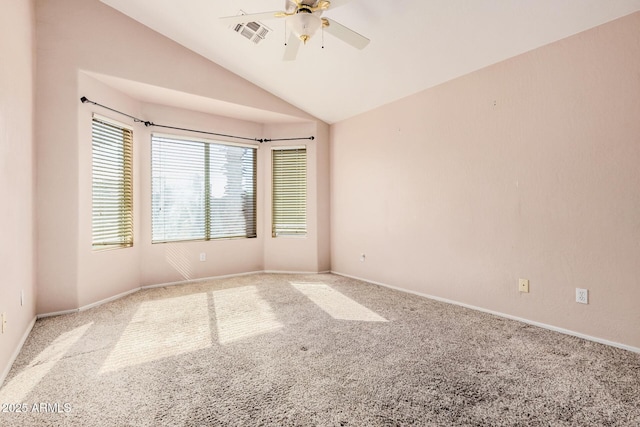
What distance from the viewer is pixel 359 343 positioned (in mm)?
2391

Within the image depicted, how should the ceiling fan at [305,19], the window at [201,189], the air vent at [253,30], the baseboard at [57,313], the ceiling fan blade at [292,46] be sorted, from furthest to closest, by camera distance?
the window at [201,189] → the air vent at [253,30] → the baseboard at [57,313] → the ceiling fan blade at [292,46] → the ceiling fan at [305,19]

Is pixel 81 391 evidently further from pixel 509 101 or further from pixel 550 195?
pixel 509 101

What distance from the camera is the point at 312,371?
77.5 inches

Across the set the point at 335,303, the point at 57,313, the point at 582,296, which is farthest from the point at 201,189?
the point at 582,296

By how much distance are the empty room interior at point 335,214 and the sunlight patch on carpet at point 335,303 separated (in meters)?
0.04

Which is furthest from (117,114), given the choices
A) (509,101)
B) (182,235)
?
(509,101)

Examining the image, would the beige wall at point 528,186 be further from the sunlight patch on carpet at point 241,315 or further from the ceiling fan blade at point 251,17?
the ceiling fan blade at point 251,17

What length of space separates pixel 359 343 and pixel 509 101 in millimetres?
2555

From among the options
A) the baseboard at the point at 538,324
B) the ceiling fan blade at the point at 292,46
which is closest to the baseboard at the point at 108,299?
the ceiling fan blade at the point at 292,46

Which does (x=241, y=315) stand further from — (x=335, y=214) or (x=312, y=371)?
(x=335, y=214)

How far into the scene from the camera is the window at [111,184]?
11.3 ft

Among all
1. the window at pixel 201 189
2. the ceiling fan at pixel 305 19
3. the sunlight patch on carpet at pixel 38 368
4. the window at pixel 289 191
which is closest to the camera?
the sunlight patch on carpet at pixel 38 368

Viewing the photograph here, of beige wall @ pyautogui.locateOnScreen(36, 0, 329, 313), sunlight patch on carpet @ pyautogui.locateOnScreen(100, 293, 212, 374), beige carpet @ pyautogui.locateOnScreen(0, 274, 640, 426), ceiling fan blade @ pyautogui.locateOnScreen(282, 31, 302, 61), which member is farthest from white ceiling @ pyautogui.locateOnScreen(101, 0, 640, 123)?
sunlight patch on carpet @ pyautogui.locateOnScreen(100, 293, 212, 374)

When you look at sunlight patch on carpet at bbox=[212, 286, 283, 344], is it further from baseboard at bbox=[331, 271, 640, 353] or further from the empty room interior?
baseboard at bbox=[331, 271, 640, 353]
